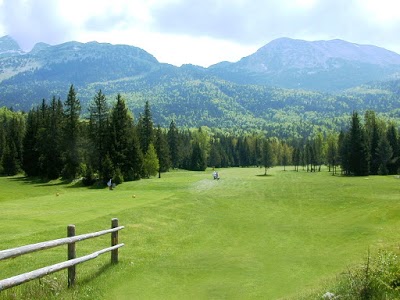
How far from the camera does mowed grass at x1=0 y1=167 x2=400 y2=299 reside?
54.6 ft

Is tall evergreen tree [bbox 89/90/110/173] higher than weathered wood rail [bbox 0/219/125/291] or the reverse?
higher

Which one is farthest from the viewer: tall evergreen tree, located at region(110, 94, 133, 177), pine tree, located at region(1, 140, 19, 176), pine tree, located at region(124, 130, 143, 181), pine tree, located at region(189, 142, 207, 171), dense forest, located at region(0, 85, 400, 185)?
pine tree, located at region(189, 142, 207, 171)

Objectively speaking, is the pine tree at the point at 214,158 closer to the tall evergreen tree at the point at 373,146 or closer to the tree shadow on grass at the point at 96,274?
the tall evergreen tree at the point at 373,146

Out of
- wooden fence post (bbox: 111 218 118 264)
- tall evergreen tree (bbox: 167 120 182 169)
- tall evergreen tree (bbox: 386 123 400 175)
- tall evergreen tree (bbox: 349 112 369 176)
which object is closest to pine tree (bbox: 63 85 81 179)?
tall evergreen tree (bbox: 167 120 182 169)

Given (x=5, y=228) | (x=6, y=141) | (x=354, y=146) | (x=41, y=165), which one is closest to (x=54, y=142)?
(x=41, y=165)

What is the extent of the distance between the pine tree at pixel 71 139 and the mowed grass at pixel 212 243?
4620 cm

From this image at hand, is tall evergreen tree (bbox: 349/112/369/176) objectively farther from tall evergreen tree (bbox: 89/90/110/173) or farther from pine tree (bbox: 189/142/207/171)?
tall evergreen tree (bbox: 89/90/110/173)

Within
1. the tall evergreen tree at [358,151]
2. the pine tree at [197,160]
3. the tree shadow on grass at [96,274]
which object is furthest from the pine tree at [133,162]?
the pine tree at [197,160]

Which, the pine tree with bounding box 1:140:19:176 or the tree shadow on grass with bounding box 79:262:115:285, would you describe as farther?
the pine tree with bounding box 1:140:19:176

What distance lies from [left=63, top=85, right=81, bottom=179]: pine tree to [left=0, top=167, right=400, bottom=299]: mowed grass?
4620 centimetres

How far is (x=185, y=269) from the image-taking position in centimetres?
1967

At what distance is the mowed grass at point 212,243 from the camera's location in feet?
54.6

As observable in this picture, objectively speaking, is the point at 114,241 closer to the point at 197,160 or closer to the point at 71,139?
the point at 71,139

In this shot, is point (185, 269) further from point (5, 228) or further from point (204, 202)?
point (204, 202)
